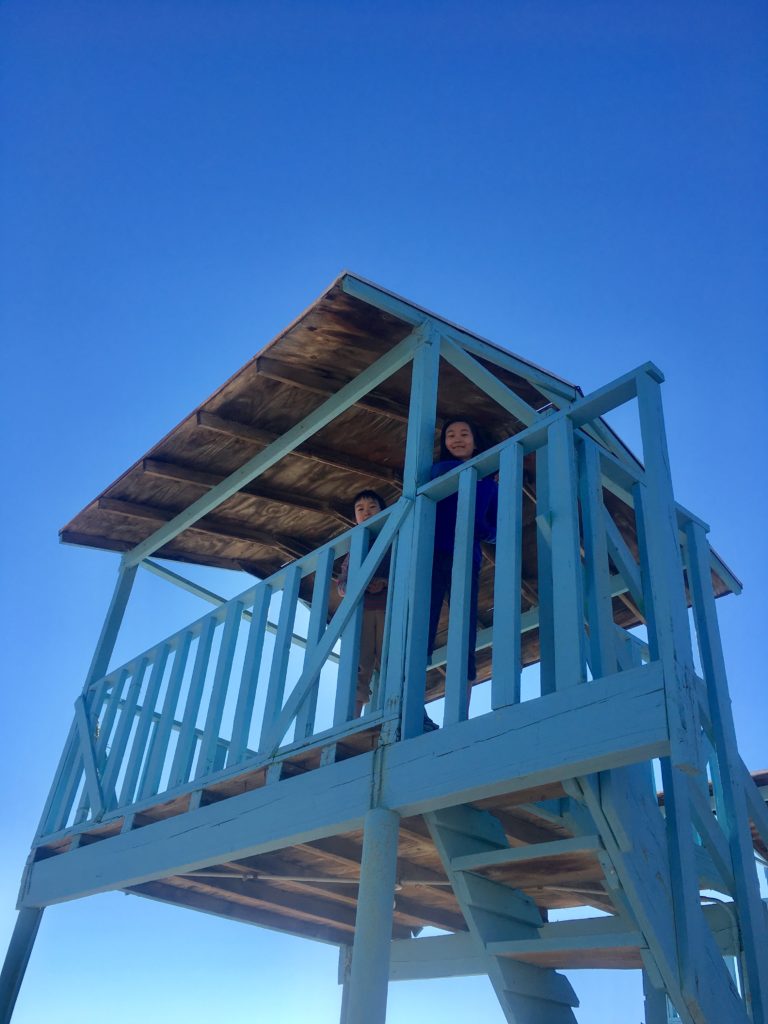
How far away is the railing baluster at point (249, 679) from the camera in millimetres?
5543

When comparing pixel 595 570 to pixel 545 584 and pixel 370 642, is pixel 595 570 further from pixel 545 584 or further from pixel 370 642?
pixel 370 642

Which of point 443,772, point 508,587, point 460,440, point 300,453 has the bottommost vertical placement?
point 443,772

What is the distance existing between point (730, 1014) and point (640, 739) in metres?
1.39

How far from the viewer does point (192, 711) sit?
20.4 feet

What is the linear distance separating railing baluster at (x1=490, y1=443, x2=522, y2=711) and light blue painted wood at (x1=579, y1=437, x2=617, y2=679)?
0.30 m

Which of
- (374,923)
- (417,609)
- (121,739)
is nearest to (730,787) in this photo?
(417,609)

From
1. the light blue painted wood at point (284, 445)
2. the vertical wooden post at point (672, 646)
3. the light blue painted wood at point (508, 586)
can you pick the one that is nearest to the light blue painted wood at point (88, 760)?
the light blue painted wood at point (284, 445)

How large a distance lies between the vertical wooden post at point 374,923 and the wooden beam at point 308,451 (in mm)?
3670

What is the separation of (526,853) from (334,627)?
153cm

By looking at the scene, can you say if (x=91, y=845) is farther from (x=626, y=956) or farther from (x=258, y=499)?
(x=626, y=956)

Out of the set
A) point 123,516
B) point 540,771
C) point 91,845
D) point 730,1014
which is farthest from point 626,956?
point 123,516

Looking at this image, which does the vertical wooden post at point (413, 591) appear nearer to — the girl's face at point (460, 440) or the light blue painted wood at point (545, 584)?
the girl's face at point (460, 440)

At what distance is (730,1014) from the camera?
13.2 ft

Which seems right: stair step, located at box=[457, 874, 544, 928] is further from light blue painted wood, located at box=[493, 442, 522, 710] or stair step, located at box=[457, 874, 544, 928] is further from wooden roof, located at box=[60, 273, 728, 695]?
wooden roof, located at box=[60, 273, 728, 695]
